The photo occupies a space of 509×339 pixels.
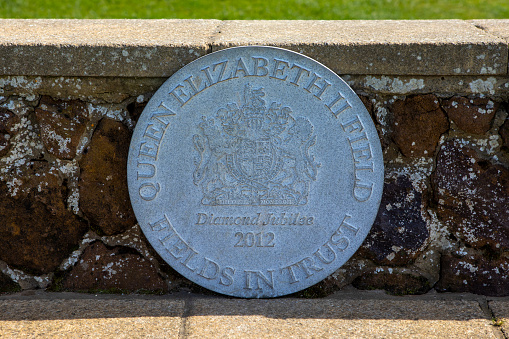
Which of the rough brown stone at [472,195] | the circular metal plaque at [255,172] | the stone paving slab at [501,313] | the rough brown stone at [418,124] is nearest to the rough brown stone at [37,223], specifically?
the circular metal plaque at [255,172]

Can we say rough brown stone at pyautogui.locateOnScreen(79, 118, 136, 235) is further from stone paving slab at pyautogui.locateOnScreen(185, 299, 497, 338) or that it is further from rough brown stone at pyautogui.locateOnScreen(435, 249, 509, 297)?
rough brown stone at pyautogui.locateOnScreen(435, 249, 509, 297)

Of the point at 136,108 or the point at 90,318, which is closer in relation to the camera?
the point at 90,318

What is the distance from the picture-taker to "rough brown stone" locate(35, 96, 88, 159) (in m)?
1.91

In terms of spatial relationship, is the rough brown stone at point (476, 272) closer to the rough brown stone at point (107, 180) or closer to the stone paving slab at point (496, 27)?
the stone paving slab at point (496, 27)

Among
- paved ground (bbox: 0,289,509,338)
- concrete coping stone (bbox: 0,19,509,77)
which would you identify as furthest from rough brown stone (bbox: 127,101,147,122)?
paved ground (bbox: 0,289,509,338)

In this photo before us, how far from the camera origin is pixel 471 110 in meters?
1.89

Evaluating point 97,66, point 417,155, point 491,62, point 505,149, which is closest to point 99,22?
point 97,66

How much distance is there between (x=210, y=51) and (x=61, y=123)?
669mm

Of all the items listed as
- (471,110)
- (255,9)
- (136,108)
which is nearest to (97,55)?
(136,108)

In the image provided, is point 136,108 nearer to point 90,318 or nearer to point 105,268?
point 105,268

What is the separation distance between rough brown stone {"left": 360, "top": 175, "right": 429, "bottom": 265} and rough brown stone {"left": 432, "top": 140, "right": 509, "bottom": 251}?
10 cm

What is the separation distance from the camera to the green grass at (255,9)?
135 inches

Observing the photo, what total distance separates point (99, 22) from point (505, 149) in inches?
74.2

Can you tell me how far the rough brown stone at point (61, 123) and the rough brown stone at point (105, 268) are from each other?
432 mm
